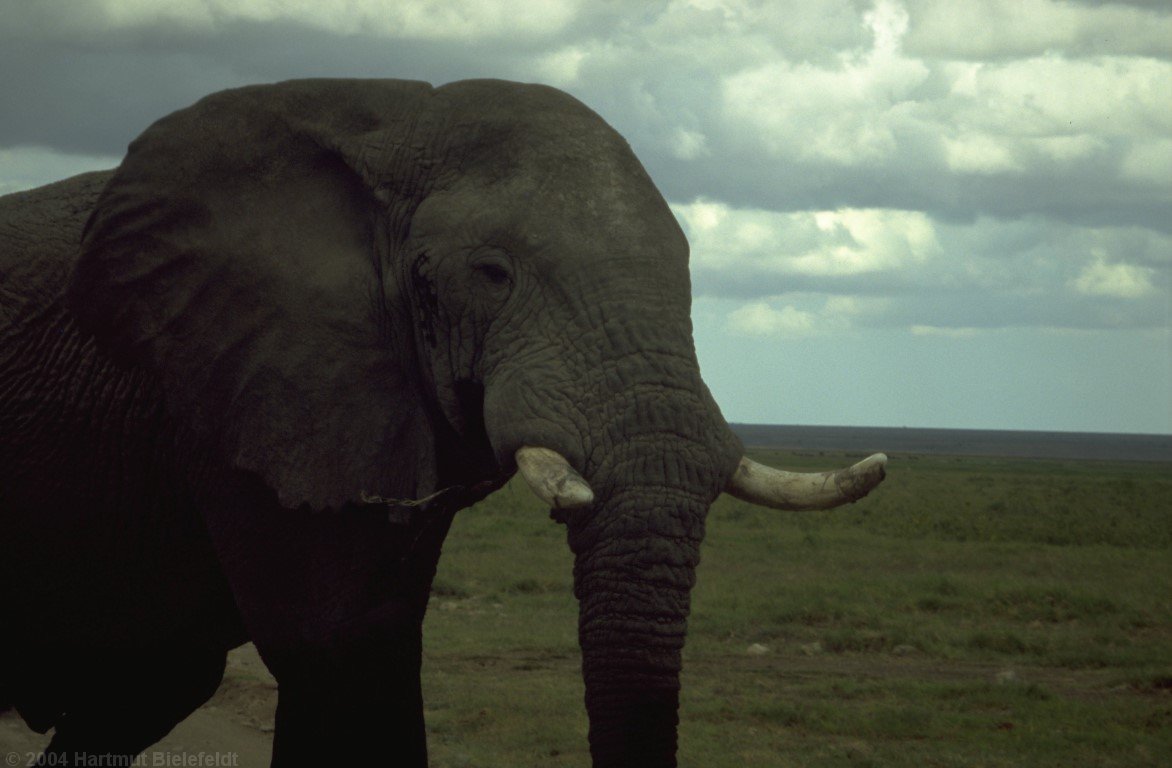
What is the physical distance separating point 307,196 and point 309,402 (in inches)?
26.1

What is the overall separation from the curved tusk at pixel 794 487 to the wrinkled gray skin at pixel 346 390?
0.14 metres

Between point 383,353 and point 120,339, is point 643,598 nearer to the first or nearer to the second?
point 383,353

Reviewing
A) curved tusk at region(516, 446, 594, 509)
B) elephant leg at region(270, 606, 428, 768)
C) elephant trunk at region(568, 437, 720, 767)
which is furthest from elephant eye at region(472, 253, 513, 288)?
elephant leg at region(270, 606, 428, 768)

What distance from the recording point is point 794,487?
4227 mm

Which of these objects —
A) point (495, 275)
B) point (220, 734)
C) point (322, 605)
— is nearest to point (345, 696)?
point (322, 605)

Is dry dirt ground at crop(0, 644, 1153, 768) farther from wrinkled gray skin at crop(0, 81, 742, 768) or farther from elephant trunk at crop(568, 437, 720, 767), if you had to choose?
elephant trunk at crop(568, 437, 720, 767)

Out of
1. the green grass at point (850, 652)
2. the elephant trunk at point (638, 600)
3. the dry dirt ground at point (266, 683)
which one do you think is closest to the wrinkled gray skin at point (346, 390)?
the elephant trunk at point (638, 600)

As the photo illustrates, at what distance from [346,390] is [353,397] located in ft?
0.09

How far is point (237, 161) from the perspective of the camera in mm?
4637

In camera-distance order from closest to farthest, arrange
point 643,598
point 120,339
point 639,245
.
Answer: point 643,598 < point 639,245 < point 120,339

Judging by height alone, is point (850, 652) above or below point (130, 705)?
below

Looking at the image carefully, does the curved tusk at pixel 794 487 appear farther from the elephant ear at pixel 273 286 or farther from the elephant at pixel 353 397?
the elephant ear at pixel 273 286

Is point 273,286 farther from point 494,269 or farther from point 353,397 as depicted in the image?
point 494,269

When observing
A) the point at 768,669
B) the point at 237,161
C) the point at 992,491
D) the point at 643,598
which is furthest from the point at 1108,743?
the point at 992,491
